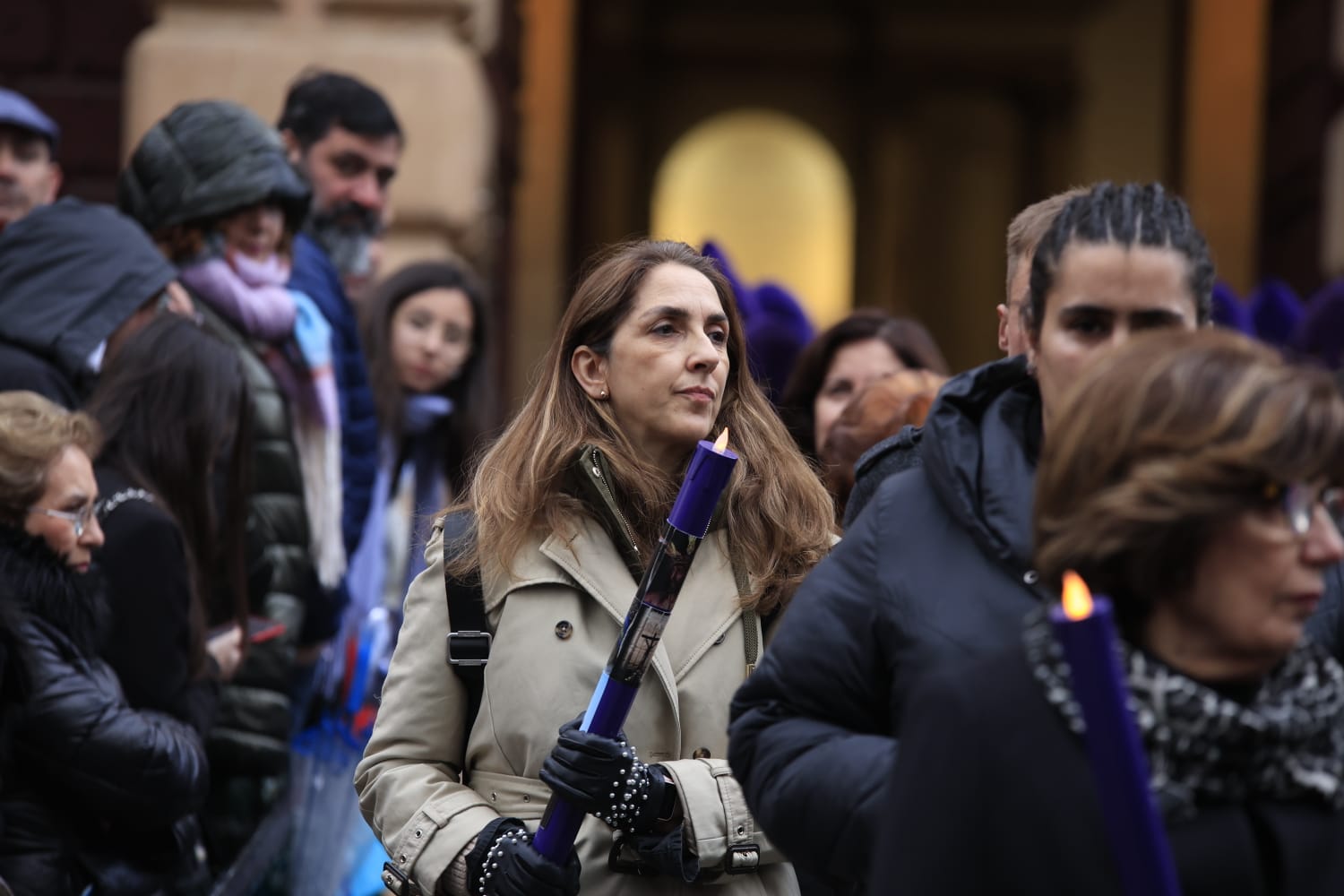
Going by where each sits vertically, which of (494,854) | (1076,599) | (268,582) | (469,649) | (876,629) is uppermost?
(1076,599)

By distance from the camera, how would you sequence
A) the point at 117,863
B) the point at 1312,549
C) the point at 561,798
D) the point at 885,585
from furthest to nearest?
the point at 117,863 → the point at 561,798 → the point at 885,585 → the point at 1312,549

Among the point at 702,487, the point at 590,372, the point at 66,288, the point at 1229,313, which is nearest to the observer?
the point at 702,487

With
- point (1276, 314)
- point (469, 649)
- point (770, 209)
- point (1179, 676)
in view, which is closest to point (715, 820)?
point (469, 649)

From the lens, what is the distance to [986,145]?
21.0 m

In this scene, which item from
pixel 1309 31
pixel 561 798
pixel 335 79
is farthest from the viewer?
pixel 1309 31

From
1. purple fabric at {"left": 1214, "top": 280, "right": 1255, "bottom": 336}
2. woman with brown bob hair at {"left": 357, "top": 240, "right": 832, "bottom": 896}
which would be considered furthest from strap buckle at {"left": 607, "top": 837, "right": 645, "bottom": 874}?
purple fabric at {"left": 1214, "top": 280, "right": 1255, "bottom": 336}

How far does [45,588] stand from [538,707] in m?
1.13

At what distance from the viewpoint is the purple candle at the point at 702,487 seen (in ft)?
9.73

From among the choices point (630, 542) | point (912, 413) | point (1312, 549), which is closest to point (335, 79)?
point (912, 413)

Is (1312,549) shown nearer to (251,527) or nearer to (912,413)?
(912,413)

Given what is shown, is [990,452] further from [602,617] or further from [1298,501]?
[602,617]

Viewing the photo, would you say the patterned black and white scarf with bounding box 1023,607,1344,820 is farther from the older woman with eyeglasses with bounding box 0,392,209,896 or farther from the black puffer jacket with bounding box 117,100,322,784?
the black puffer jacket with bounding box 117,100,322,784

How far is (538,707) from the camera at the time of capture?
127 inches

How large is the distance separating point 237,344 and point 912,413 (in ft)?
5.87
